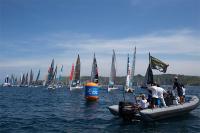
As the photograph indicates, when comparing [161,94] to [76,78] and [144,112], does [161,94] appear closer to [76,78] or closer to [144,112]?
[144,112]

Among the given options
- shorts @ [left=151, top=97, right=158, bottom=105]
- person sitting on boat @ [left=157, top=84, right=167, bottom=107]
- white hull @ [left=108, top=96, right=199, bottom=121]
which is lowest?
white hull @ [left=108, top=96, right=199, bottom=121]

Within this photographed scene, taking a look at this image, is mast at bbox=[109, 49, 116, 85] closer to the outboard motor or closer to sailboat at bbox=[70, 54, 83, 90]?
sailboat at bbox=[70, 54, 83, 90]

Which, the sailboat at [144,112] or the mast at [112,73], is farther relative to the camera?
the mast at [112,73]

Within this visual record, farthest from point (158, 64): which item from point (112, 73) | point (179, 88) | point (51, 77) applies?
point (51, 77)

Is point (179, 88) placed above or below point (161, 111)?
above

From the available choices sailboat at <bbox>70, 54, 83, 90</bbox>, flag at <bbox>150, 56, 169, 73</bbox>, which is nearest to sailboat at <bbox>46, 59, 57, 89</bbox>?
sailboat at <bbox>70, 54, 83, 90</bbox>

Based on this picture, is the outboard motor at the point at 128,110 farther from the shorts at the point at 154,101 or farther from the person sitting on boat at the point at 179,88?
the person sitting on boat at the point at 179,88

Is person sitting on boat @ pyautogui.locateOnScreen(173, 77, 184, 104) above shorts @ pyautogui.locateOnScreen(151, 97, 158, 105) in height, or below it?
above

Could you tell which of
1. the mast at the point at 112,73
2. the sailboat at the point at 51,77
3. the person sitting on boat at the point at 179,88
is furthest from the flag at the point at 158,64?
the sailboat at the point at 51,77

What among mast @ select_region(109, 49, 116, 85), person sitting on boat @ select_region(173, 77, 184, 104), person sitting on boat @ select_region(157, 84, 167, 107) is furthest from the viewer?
mast @ select_region(109, 49, 116, 85)

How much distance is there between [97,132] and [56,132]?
88.6 inches

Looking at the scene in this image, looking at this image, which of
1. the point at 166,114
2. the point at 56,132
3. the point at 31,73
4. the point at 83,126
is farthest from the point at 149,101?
the point at 31,73

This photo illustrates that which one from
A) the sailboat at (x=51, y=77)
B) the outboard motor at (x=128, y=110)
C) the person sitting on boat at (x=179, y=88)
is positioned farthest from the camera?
the sailboat at (x=51, y=77)

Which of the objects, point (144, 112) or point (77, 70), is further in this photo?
point (77, 70)
